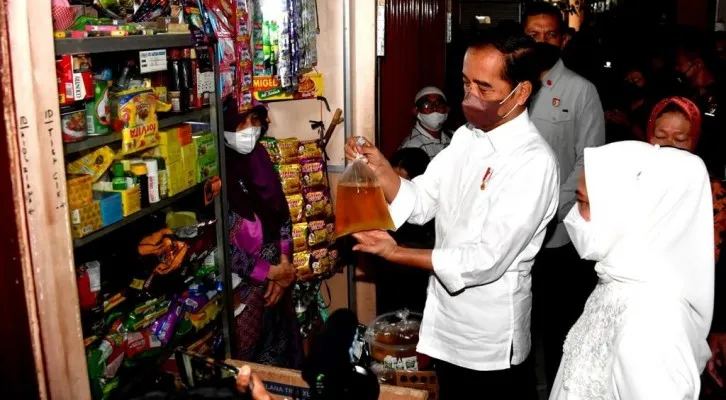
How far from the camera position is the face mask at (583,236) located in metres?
2.16

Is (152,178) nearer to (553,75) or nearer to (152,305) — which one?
(152,305)

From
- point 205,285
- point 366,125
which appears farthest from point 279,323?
point 366,125

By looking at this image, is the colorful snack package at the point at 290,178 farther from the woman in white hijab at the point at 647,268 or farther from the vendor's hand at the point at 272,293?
the woman in white hijab at the point at 647,268

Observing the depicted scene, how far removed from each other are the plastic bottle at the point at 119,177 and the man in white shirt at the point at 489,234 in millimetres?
813

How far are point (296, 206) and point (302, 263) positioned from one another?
29cm

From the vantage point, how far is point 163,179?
8.09 feet

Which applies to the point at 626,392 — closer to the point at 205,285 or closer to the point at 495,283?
the point at 495,283

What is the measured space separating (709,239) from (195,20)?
1.89 metres

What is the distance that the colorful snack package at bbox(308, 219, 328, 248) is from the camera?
11.8 ft

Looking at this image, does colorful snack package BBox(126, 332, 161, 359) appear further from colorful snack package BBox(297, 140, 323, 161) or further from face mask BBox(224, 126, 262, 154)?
colorful snack package BBox(297, 140, 323, 161)

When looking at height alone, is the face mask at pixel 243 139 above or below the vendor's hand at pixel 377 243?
above

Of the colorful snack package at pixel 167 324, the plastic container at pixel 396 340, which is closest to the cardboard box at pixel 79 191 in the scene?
the colorful snack package at pixel 167 324

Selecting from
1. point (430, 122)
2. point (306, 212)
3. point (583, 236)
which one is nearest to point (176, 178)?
point (306, 212)

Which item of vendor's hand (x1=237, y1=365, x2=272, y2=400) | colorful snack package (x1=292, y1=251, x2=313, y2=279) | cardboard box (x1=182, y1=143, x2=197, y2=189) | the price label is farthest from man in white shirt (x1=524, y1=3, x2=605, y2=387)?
vendor's hand (x1=237, y1=365, x2=272, y2=400)
